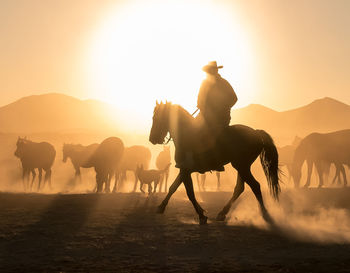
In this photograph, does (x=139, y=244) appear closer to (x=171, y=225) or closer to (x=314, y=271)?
(x=171, y=225)

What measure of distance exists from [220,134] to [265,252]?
4.00 meters

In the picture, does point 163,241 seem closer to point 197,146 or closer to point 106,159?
point 197,146

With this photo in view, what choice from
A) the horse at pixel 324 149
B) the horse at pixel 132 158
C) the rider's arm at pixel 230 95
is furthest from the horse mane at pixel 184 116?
the horse at pixel 132 158

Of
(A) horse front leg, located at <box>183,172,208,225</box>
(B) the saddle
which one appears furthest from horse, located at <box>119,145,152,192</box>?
(A) horse front leg, located at <box>183,172,208,225</box>

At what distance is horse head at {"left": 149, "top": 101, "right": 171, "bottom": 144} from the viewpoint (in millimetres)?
11266

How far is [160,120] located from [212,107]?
1.21 metres

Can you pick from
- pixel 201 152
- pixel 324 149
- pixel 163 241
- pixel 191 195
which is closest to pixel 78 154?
pixel 324 149

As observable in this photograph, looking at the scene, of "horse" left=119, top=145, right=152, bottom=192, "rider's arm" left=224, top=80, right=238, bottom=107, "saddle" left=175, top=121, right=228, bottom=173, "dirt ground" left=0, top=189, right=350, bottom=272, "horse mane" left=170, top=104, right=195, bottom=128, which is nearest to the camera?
"dirt ground" left=0, top=189, right=350, bottom=272

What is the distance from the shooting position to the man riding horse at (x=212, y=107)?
1117 cm

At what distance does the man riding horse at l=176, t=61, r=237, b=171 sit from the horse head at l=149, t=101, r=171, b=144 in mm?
705

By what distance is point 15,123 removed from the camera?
18338cm

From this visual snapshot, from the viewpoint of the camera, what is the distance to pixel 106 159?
25141mm

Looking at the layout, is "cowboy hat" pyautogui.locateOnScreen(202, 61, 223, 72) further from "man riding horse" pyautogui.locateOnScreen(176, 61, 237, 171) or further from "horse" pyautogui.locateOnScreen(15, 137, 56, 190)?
"horse" pyautogui.locateOnScreen(15, 137, 56, 190)

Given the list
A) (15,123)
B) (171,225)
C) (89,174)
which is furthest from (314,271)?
(15,123)
